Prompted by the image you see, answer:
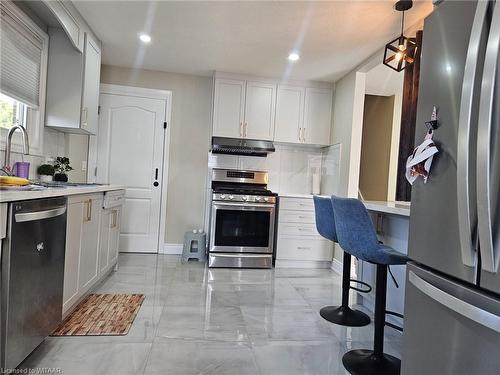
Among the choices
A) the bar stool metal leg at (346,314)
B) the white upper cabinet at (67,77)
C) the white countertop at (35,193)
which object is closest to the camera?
the white countertop at (35,193)

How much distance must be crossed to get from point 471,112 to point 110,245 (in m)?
3.10

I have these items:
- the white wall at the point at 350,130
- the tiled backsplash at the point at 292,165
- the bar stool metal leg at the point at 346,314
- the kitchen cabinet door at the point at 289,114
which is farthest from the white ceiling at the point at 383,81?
the bar stool metal leg at the point at 346,314

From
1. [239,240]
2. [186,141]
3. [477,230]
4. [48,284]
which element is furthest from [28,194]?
[186,141]

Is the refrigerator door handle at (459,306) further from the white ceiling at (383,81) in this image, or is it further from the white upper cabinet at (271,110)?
the white ceiling at (383,81)

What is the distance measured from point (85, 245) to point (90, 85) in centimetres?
180

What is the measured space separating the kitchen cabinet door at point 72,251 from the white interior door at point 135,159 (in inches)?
84.1

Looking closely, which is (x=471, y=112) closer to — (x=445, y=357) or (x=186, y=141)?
(x=445, y=357)

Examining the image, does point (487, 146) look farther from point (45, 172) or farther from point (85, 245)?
point (45, 172)

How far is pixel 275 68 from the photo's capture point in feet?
13.0

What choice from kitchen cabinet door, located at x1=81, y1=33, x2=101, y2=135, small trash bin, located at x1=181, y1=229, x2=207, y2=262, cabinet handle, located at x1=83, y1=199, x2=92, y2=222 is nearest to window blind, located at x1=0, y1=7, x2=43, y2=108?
kitchen cabinet door, located at x1=81, y1=33, x2=101, y2=135

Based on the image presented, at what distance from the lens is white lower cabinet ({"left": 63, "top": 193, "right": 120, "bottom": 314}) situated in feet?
6.80

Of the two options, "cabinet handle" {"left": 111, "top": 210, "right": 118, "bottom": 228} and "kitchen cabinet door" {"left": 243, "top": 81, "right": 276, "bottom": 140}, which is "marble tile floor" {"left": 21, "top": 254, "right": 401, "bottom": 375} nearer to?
"cabinet handle" {"left": 111, "top": 210, "right": 118, "bottom": 228}

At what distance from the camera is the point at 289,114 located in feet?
14.4

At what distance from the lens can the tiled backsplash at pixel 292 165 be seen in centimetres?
457
